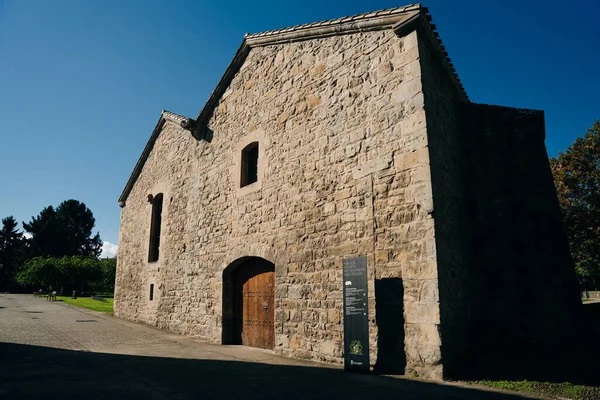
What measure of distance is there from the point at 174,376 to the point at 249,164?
554cm

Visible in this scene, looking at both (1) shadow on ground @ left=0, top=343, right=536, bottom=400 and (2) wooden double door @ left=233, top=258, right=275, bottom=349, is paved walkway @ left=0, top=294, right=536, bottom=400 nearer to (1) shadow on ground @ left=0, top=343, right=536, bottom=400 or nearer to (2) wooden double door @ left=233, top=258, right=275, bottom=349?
(1) shadow on ground @ left=0, top=343, right=536, bottom=400

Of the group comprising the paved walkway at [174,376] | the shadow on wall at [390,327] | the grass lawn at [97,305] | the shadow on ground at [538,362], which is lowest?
the grass lawn at [97,305]

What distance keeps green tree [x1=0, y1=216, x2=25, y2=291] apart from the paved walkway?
48.9m

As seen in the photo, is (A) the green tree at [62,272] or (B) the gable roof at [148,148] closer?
(B) the gable roof at [148,148]

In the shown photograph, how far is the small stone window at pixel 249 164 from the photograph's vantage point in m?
9.52

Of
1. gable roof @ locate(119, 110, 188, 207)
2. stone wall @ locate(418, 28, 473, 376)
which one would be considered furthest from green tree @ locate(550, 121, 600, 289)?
gable roof @ locate(119, 110, 188, 207)

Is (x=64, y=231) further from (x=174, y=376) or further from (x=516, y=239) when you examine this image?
(x=516, y=239)

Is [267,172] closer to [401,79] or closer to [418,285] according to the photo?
[401,79]

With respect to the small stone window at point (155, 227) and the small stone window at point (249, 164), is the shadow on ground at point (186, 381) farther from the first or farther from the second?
the small stone window at point (155, 227)

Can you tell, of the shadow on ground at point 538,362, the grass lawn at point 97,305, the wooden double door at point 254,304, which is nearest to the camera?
the shadow on ground at point 538,362

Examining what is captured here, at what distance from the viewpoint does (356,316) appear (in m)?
5.84

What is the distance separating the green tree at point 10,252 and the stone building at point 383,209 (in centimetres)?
5033

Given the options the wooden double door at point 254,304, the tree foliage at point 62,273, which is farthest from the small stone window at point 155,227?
the tree foliage at point 62,273

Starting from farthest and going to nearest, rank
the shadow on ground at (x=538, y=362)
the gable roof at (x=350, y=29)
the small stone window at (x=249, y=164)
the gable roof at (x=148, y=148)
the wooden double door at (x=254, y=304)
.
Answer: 1. the gable roof at (x=148, y=148)
2. the small stone window at (x=249, y=164)
3. the wooden double door at (x=254, y=304)
4. the gable roof at (x=350, y=29)
5. the shadow on ground at (x=538, y=362)
